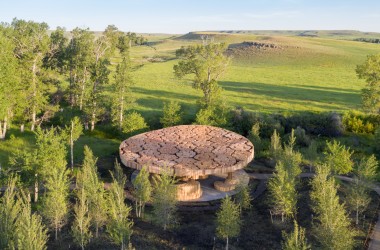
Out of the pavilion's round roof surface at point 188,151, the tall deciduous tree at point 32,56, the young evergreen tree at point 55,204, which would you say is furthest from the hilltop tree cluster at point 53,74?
the young evergreen tree at point 55,204

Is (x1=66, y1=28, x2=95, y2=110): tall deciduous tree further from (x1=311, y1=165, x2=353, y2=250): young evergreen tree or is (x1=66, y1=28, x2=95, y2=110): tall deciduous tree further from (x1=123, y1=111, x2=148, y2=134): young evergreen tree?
(x1=311, y1=165, x2=353, y2=250): young evergreen tree

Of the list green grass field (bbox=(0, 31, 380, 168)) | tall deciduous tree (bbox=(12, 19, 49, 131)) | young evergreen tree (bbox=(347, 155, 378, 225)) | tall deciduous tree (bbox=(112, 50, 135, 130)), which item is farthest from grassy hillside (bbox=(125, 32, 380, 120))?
young evergreen tree (bbox=(347, 155, 378, 225))

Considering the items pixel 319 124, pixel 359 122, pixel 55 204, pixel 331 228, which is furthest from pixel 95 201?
pixel 359 122

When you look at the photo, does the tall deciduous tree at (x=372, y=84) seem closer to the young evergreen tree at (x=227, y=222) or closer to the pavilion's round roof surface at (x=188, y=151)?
the pavilion's round roof surface at (x=188, y=151)

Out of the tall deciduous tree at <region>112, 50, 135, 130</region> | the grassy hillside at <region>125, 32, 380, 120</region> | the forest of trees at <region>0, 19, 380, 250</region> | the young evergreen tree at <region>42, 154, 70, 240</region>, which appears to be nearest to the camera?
the young evergreen tree at <region>42, 154, 70, 240</region>

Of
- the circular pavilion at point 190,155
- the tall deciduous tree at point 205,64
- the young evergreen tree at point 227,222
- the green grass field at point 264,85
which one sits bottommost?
the young evergreen tree at point 227,222

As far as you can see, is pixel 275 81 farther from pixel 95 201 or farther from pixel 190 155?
pixel 95 201
